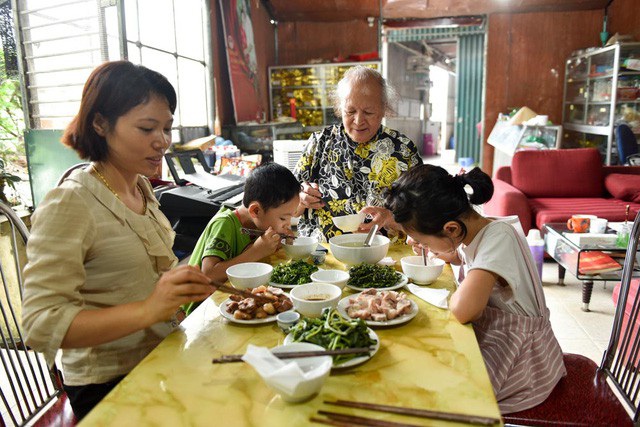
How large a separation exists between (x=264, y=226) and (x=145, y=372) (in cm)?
96

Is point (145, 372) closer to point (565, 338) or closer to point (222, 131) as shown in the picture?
point (565, 338)

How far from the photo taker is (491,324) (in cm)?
143

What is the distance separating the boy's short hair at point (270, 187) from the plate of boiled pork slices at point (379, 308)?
64cm

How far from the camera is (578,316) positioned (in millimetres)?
3404

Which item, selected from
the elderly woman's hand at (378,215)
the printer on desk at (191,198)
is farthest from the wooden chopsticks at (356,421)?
the printer on desk at (191,198)

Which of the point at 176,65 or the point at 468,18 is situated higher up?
the point at 468,18

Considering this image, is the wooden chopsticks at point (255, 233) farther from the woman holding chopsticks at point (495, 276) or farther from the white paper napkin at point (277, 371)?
the white paper napkin at point (277, 371)

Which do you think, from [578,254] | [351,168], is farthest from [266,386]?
[578,254]

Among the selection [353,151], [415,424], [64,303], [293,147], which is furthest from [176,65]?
[415,424]

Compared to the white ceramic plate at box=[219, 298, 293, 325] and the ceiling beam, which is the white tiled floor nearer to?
the white ceramic plate at box=[219, 298, 293, 325]

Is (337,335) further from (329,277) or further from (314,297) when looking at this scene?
(329,277)

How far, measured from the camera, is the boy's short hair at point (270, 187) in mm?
1854

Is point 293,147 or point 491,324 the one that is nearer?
point 491,324

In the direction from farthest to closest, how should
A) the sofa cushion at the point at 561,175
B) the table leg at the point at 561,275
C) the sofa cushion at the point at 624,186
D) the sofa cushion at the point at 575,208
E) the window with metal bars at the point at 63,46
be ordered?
the sofa cushion at the point at 561,175 → the sofa cushion at the point at 624,186 → the sofa cushion at the point at 575,208 → the table leg at the point at 561,275 → the window with metal bars at the point at 63,46
